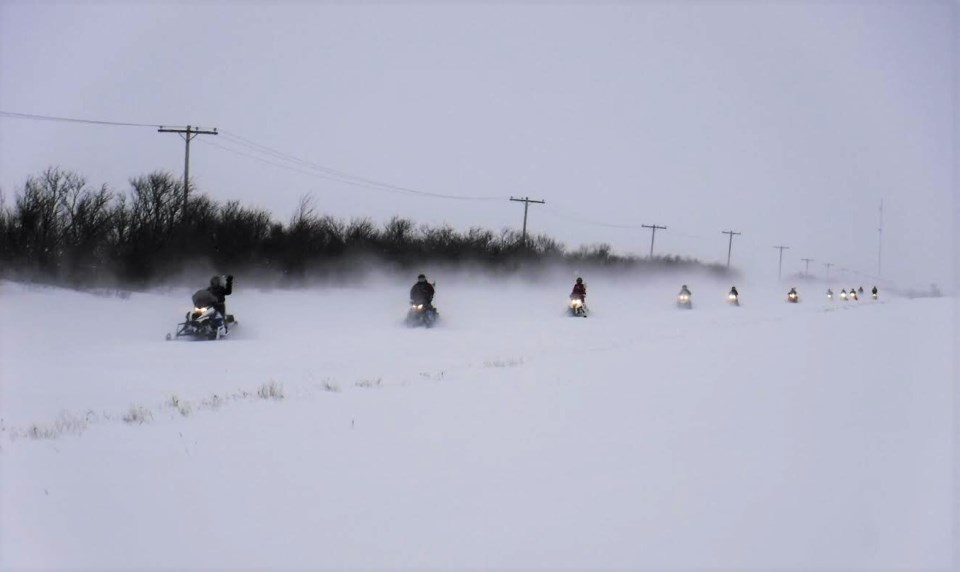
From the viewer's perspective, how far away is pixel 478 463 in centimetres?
588

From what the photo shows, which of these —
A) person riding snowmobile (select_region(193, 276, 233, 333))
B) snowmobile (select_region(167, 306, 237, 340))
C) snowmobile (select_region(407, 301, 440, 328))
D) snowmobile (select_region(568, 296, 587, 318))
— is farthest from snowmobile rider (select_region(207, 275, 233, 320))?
snowmobile (select_region(568, 296, 587, 318))

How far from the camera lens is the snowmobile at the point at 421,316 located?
74.7 feet

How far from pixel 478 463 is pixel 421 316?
1701cm

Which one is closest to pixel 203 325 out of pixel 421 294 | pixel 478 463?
pixel 421 294

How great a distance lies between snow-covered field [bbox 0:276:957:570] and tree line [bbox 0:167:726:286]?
40.4 ft

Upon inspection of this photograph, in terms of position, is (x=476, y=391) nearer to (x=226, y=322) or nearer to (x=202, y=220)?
(x=226, y=322)

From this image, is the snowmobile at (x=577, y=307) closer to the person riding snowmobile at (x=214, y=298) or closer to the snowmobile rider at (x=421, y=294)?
the snowmobile rider at (x=421, y=294)

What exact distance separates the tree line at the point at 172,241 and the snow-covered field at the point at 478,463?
12305mm

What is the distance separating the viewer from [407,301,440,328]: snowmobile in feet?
74.7

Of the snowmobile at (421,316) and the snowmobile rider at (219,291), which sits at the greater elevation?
the snowmobile rider at (219,291)

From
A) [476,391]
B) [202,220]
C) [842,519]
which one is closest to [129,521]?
[842,519]

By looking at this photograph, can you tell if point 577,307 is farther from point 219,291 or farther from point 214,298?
point 214,298

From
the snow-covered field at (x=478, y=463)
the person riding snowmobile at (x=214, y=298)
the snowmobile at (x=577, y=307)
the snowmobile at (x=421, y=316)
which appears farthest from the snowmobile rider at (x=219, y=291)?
the snowmobile at (x=577, y=307)

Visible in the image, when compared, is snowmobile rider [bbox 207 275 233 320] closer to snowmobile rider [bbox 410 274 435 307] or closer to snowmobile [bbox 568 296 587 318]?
snowmobile rider [bbox 410 274 435 307]
